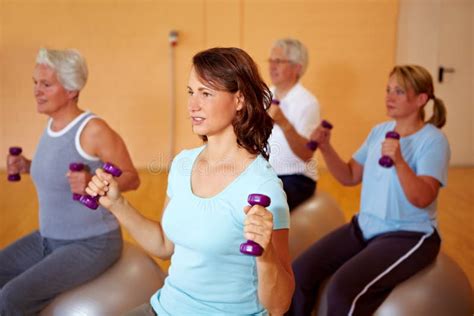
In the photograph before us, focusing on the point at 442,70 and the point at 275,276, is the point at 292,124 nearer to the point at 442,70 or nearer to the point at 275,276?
the point at 275,276

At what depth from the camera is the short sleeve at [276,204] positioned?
47.6 inches

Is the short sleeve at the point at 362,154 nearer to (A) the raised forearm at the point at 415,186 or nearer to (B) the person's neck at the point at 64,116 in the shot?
(A) the raised forearm at the point at 415,186

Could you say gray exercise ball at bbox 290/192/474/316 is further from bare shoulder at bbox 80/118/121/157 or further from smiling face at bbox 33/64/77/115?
smiling face at bbox 33/64/77/115

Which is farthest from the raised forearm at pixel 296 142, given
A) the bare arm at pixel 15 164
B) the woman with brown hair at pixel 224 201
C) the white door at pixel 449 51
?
the white door at pixel 449 51

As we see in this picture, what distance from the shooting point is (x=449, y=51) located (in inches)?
191

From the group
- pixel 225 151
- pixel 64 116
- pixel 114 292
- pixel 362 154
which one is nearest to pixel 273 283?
pixel 225 151

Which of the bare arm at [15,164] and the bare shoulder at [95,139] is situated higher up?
the bare shoulder at [95,139]

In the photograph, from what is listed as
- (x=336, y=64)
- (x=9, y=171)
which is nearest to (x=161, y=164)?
(x=336, y=64)

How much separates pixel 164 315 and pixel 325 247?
35.6 inches

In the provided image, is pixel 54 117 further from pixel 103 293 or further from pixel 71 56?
pixel 103 293

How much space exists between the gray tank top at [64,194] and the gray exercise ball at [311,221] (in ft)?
2.89

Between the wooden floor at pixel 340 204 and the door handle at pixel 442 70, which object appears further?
the door handle at pixel 442 70

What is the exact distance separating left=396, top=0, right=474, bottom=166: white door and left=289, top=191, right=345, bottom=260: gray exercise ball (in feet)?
8.17

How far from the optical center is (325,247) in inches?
83.0
